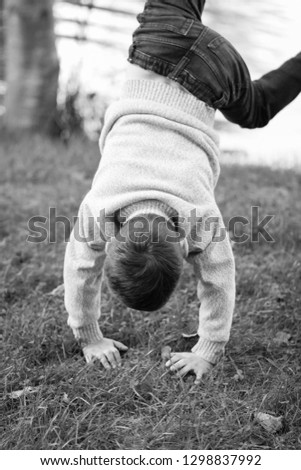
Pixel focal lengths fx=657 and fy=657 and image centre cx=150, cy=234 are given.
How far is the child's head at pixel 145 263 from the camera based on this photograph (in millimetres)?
2514

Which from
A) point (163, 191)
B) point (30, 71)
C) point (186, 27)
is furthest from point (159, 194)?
point (30, 71)

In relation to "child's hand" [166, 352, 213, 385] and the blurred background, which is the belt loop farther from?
the blurred background

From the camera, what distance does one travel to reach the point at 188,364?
3.05 meters

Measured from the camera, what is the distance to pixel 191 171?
9.43 feet

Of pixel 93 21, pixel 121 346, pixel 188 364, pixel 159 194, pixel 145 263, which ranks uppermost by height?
pixel 159 194

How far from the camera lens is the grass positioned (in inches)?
101

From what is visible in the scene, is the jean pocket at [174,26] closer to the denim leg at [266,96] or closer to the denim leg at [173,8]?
the denim leg at [173,8]

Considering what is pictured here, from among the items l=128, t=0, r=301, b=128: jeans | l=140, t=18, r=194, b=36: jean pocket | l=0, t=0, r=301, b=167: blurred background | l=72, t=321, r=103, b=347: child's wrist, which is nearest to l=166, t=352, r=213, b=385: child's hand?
l=72, t=321, r=103, b=347: child's wrist

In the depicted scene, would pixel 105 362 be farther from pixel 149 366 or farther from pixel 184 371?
pixel 184 371

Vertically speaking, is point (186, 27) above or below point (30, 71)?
above

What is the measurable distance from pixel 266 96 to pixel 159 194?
1.11 metres

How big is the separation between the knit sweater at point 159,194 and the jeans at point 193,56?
9 cm

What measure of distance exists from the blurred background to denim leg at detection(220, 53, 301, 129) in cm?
313
